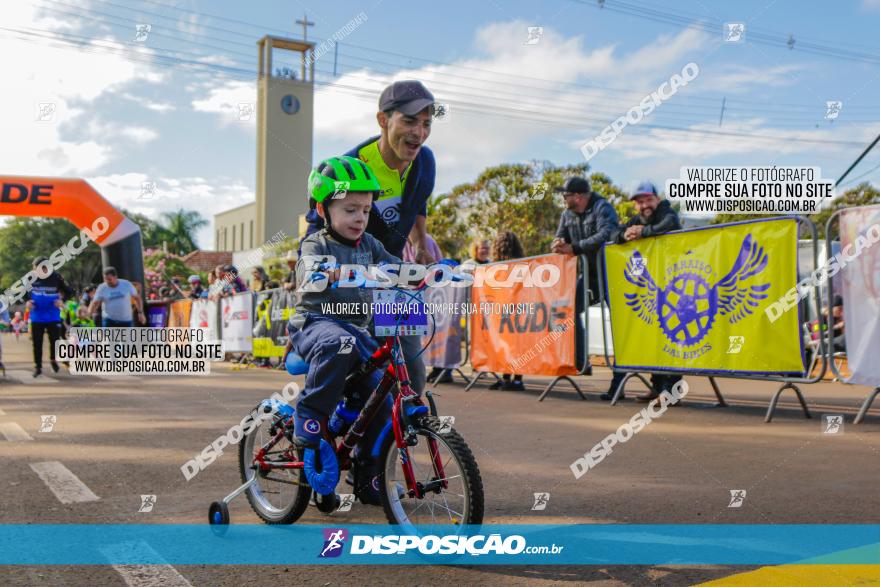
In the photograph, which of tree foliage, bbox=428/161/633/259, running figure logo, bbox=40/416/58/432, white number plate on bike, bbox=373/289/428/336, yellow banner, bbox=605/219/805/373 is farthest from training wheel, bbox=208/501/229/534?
tree foliage, bbox=428/161/633/259

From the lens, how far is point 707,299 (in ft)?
26.4

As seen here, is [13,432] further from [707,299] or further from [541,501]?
[707,299]

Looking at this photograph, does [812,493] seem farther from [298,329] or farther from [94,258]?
[94,258]

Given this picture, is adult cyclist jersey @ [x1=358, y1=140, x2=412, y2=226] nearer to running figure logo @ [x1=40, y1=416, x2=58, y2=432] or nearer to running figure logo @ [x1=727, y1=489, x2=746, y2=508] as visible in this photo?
running figure logo @ [x1=727, y1=489, x2=746, y2=508]

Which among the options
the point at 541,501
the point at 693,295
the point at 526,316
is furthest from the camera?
the point at 526,316

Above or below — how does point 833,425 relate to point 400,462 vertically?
below

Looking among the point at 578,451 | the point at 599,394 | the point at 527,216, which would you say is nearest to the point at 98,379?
the point at 599,394

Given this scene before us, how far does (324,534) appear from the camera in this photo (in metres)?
3.85

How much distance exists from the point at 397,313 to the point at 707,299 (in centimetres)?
524

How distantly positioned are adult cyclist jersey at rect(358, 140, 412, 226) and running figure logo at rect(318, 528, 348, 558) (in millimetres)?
1762

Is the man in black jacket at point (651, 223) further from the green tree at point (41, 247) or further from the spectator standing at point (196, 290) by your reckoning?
the green tree at point (41, 247)

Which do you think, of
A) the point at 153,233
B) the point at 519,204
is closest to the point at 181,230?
the point at 153,233

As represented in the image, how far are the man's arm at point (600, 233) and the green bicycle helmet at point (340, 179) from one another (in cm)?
587

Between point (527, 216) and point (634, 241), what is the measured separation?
87.1 feet
